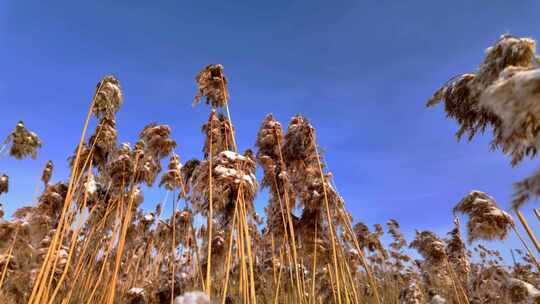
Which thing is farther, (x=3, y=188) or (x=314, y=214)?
(x=3, y=188)

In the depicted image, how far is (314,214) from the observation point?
228 inches

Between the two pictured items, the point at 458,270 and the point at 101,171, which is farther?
the point at 458,270

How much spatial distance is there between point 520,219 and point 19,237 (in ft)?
29.2

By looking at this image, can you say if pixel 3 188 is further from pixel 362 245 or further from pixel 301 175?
pixel 362 245

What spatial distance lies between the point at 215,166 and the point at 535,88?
146 inches

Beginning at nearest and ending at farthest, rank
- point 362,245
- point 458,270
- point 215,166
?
point 215,166 < point 458,270 < point 362,245

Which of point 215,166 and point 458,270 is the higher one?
point 215,166

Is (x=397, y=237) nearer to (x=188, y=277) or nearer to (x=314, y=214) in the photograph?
(x=314, y=214)

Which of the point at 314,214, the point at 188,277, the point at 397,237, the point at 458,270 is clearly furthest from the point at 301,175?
the point at 397,237

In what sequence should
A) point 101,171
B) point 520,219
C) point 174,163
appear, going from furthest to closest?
1. point 174,163
2. point 101,171
3. point 520,219

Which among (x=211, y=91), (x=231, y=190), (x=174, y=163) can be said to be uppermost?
(x=211, y=91)

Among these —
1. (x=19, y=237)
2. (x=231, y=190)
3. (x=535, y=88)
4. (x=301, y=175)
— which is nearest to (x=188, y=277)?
(x=231, y=190)

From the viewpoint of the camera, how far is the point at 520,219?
156 inches

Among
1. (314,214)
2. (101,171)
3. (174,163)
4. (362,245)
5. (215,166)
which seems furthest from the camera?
(362,245)
